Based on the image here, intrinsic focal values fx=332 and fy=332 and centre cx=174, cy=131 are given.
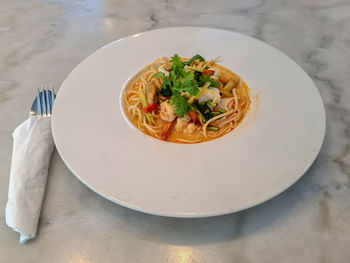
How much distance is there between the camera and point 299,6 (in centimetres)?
299

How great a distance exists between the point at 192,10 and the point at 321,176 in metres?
1.98

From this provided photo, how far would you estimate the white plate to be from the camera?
134cm

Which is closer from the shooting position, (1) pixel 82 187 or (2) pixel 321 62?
(1) pixel 82 187

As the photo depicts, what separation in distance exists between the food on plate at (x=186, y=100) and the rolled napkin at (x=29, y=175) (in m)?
0.47

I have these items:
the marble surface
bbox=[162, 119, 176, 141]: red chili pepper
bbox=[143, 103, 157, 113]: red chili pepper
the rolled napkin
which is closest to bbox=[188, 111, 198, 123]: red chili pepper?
bbox=[162, 119, 176, 141]: red chili pepper

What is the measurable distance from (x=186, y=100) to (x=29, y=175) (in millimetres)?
899

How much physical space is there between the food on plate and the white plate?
98mm

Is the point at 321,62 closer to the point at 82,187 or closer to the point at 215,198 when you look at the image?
the point at 215,198

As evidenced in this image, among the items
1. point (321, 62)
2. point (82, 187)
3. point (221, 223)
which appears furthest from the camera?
point (321, 62)

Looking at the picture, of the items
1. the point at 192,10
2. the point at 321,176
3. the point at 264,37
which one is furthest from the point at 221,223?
the point at 192,10

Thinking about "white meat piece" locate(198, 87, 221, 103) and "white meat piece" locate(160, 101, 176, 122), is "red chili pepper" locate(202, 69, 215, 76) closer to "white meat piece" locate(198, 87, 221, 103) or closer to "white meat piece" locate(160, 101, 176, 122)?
"white meat piece" locate(198, 87, 221, 103)

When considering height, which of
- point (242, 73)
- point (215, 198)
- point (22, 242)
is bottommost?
point (22, 242)

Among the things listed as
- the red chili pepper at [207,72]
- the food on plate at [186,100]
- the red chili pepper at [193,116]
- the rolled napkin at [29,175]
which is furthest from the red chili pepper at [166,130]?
the rolled napkin at [29,175]

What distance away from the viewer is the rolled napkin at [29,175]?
1408 millimetres
